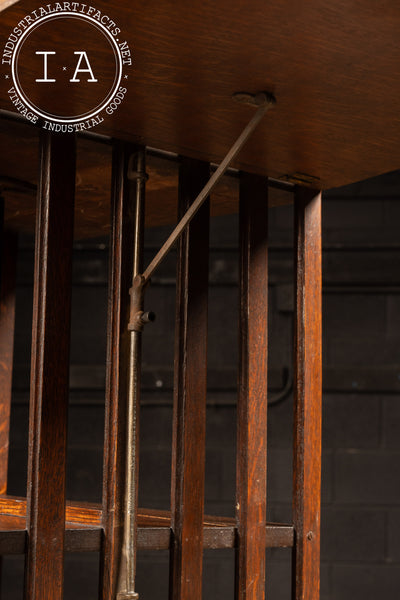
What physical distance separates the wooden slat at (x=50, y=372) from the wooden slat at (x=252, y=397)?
37 cm

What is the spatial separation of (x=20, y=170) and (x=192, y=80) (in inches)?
21.6

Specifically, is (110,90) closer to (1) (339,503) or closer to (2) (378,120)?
(2) (378,120)

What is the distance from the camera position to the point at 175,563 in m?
1.47

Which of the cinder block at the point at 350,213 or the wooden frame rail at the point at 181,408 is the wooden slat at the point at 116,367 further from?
the cinder block at the point at 350,213

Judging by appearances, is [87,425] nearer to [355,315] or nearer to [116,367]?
[355,315]

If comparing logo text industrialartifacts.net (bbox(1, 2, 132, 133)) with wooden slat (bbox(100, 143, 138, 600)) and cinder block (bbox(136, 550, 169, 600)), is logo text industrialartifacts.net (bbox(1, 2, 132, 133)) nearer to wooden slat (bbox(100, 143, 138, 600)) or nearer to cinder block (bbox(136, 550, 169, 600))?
wooden slat (bbox(100, 143, 138, 600))

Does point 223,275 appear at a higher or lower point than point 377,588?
higher

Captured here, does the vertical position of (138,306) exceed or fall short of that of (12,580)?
it exceeds it

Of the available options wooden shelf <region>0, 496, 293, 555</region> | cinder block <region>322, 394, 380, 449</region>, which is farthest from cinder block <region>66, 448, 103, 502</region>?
wooden shelf <region>0, 496, 293, 555</region>

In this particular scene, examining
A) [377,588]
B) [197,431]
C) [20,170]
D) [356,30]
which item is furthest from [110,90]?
[377,588]

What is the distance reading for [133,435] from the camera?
1.40 m

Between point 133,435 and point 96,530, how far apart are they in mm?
146

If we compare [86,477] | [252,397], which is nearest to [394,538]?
[86,477]

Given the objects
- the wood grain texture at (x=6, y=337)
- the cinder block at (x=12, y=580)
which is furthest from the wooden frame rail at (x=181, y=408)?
the cinder block at (x=12, y=580)
